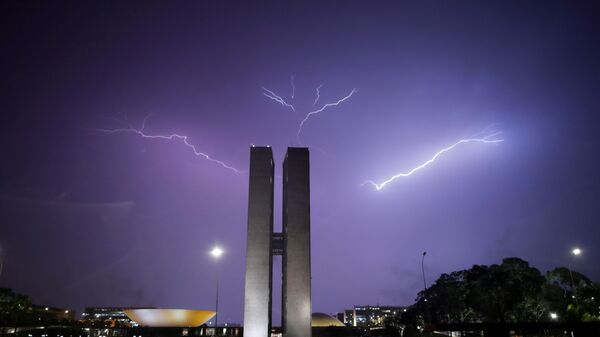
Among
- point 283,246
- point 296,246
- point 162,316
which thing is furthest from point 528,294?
point 162,316

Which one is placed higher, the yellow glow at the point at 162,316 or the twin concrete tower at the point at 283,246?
the twin concrete tower at the point at 283,246

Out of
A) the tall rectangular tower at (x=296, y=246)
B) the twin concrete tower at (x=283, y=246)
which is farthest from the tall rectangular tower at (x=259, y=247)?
the tall rectangular tower at (x=296, y=246)

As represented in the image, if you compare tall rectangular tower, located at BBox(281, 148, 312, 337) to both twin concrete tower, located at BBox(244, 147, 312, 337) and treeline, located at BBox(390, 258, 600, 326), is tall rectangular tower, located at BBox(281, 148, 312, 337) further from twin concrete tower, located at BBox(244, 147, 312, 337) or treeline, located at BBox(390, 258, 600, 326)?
treeline, located at BBox(390, 258, 600, 326)

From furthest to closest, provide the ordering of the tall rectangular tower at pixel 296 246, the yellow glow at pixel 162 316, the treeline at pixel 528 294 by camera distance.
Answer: the tall rectangular tower at pixel 296 246, the treeline at pixel 528 294, the yellow glow at pixel 162 316

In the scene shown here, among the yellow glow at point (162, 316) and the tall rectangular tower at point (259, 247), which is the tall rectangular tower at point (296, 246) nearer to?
the tall rectangular tower at point (259, 247)

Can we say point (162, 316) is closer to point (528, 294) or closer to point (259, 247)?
point (259, 247)

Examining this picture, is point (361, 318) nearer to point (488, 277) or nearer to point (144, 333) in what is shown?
point (488, 277)

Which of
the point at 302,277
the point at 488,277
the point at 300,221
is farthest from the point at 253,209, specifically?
the point at 488,277
